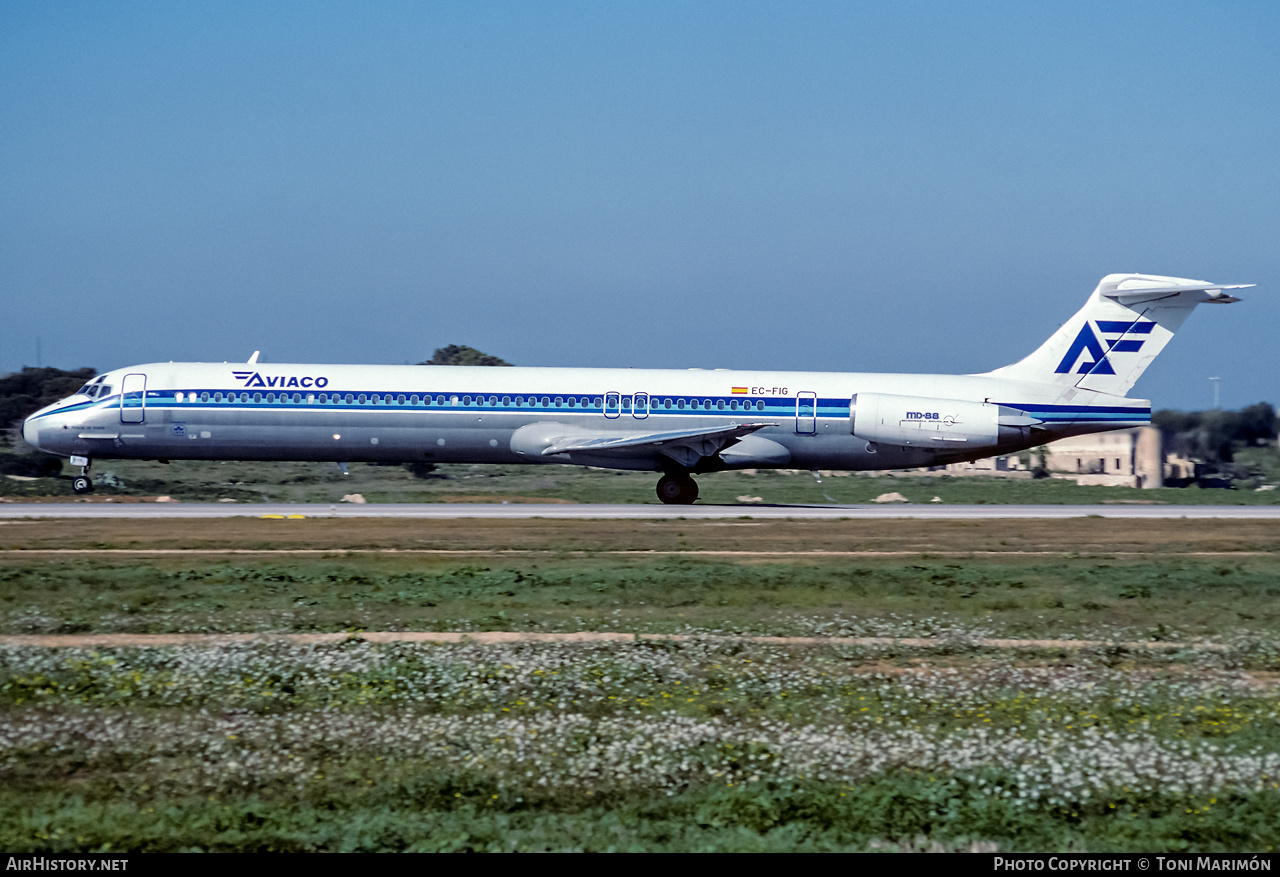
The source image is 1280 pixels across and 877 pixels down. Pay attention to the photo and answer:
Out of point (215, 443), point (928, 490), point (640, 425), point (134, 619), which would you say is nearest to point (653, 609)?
point (134, 619)

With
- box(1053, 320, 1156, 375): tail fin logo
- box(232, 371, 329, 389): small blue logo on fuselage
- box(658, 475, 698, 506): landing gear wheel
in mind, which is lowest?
box(658, 475, 698, 506): landing gear wheel

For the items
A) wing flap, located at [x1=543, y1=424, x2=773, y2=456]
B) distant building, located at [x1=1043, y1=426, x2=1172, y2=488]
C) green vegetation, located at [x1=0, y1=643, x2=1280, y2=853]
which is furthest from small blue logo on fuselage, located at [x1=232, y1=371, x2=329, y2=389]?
distant building, located at [x1=1043, y1=426, x2=1172, y2=488]

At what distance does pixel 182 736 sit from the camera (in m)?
10.2

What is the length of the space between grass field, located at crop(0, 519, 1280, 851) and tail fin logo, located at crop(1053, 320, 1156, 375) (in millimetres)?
14836

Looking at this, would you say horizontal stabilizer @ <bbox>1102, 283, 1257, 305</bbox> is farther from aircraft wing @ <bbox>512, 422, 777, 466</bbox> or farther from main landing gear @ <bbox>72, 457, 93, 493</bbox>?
main landing gear @ <bbox>72, 457, 93, 493</bbox>

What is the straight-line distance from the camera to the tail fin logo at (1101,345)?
113ft

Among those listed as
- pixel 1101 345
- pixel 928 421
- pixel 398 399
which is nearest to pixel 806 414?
pixel 928 421

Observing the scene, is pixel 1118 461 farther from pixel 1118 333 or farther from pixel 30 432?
pixel 30 432

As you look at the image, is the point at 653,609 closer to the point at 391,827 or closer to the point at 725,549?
the point at 725,549

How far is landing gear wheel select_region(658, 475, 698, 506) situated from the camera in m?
35.3

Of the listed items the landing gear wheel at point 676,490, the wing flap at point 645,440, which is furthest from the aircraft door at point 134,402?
the landing gear wheel at point 676,490

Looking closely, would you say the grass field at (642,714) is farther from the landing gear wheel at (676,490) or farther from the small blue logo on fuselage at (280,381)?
the landing gear wheel at (676,490)

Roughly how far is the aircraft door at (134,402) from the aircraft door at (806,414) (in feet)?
59.0

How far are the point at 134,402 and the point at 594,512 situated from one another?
13168mm
